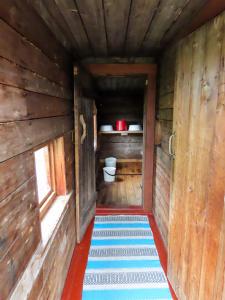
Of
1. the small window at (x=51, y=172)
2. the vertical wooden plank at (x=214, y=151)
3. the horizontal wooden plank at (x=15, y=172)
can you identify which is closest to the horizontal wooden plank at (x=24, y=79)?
the horizontal wooden plank at (x=15, y=172)

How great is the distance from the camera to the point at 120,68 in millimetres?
2398

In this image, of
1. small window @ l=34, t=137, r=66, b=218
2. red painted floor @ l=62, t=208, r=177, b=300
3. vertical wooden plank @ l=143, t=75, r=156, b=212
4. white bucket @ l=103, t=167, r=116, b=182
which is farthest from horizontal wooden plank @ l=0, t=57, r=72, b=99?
white bucket @ l=103, t=167, r=116, b=182

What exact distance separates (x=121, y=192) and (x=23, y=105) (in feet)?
9.36

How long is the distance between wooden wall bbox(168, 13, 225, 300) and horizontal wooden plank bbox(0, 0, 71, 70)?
929mm

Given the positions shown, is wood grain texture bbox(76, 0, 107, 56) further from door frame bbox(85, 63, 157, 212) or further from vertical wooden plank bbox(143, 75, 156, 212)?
vertical wooden plank bbox(143, 75, 156, 212)

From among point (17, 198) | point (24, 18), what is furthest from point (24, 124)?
point (24, 18)

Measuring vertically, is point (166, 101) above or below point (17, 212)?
above

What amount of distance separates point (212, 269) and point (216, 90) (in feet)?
3.10

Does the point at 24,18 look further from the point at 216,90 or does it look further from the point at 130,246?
the point at 130,246

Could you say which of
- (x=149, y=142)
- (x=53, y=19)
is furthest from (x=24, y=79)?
(x=149, y=142)

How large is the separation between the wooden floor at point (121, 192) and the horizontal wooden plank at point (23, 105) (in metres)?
2.05

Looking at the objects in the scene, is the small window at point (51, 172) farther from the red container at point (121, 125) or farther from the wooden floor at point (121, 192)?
the red container at point (121, 125)

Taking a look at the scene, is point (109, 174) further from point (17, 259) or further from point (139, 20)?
point (17, 259)

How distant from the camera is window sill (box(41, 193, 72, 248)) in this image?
1.26m
